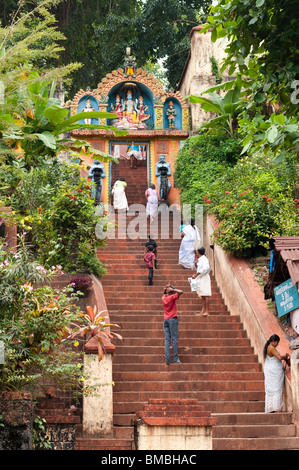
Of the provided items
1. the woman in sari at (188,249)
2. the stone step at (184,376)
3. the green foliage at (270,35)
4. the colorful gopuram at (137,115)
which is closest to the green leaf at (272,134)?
the green foliage at (270,35)

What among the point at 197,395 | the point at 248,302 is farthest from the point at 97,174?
the point at 197,395

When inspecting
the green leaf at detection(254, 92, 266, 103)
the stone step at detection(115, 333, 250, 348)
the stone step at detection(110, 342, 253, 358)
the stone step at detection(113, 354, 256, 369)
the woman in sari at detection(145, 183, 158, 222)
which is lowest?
the stone step at detection(113, 354, 256, 369)

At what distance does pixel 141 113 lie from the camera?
2314cm

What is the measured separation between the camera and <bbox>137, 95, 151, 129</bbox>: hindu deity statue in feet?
75.3

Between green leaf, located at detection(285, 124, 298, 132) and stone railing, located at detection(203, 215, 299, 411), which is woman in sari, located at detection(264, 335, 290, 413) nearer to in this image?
stone railing, located at detection(203, 215, 299, 411)

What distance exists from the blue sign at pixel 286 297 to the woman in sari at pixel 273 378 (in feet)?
3.07

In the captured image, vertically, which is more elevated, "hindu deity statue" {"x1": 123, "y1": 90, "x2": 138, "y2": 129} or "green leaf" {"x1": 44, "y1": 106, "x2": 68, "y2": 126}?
"hindu deity statue" {"x1": 123, "y1": 90, "x2": 138, "y2": 129}

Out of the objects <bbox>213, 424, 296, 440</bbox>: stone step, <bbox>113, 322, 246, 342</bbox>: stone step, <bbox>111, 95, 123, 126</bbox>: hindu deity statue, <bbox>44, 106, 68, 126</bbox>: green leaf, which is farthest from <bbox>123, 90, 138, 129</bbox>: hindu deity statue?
<bbox>213, 424, 296, 440</bbox>: stone step

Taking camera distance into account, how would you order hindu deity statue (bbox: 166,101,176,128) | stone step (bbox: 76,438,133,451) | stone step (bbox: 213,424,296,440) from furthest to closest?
hindu deity statue (bbox: 166,101,176,128) < stone step (bbox: 213,424,296,440) < stone step (bbox: 76,438,133,451)

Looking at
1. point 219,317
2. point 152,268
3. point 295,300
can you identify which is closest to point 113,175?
point 152,268

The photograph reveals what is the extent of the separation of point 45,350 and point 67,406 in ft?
4.35

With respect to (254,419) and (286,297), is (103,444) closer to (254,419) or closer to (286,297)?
(254,419)

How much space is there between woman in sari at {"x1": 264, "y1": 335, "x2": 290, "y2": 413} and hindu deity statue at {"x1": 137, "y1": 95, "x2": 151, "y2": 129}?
44.6 ft

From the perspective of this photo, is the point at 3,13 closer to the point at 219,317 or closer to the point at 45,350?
the point at 219,317
